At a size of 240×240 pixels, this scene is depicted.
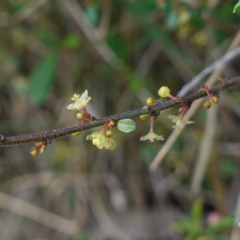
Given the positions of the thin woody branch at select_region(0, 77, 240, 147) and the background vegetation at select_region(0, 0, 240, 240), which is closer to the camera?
the thin woody branch at select_region(0, 77, 240, 147)

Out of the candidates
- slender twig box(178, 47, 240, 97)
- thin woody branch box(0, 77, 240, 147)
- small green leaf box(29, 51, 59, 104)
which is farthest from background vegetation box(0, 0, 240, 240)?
thin woody branch box(0, 77, 240, 147)

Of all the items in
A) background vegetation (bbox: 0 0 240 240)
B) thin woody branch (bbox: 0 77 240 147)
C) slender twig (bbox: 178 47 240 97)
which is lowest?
thin woody branch (bbox: 0 77 240 147)

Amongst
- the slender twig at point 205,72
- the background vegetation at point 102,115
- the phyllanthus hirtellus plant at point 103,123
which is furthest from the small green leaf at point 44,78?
the phyllanthus hirtellus plant at point 103,123

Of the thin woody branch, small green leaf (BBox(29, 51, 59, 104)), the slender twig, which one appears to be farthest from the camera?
small green leaf (BBox(29, 51, 59, 104))

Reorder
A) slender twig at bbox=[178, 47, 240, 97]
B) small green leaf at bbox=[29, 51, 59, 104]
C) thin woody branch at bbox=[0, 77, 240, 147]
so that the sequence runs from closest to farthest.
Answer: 1. thin woody branch at bbox=[0, 77, 240, 147]
2. slender twig at bbox=[178, 47, 240, 97]
3. small green leaf at bbox=[29, 51, 59, 104]

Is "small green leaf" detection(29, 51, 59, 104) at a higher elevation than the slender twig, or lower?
higher

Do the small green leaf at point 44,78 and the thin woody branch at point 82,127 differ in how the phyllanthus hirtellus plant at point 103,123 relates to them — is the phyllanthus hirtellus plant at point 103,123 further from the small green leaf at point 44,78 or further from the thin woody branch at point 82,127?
the small green leaf at point 44,78

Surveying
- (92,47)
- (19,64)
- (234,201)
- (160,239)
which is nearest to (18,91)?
(19,64)

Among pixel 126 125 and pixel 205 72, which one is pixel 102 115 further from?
pixel 126 125

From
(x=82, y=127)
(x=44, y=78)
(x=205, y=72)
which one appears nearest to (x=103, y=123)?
(x=82, y=127)

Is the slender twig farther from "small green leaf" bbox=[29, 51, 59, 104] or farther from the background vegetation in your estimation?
"small green leaf" bbox=[29, 51, 59, 104]
